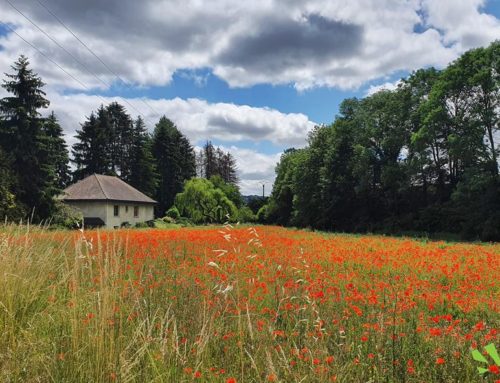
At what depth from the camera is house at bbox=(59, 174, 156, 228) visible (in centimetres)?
4262

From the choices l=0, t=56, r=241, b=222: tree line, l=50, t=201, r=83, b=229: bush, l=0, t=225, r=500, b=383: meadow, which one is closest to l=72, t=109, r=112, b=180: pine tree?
l=0, t=56, r=241, b=222: tree line

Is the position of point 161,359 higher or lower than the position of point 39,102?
lower

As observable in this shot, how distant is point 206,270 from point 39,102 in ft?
95.9

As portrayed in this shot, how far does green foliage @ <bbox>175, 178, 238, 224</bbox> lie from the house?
596cm

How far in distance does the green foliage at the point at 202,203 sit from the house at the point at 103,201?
19.6 feet

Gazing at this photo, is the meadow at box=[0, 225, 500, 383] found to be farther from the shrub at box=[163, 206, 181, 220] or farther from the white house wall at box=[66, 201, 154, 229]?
the shrub at box=[163, 206, 181, 220]

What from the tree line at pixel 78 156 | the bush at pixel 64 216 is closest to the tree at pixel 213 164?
the tree line at pixel 78 156

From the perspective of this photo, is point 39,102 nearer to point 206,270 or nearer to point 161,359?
point 206,270

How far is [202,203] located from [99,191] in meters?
11.8

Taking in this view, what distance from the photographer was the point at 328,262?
993cm

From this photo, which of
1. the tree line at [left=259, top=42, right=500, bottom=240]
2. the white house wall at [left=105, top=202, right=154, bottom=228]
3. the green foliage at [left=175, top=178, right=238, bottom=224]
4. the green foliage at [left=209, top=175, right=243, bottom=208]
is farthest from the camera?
the green foliage at [left=209, top=175, right=243, bottom=208]

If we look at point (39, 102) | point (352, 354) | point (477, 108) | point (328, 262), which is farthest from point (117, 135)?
point (352, 354)

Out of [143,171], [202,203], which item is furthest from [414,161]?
[143,171]

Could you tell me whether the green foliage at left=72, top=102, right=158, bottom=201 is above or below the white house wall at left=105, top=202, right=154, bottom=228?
above
